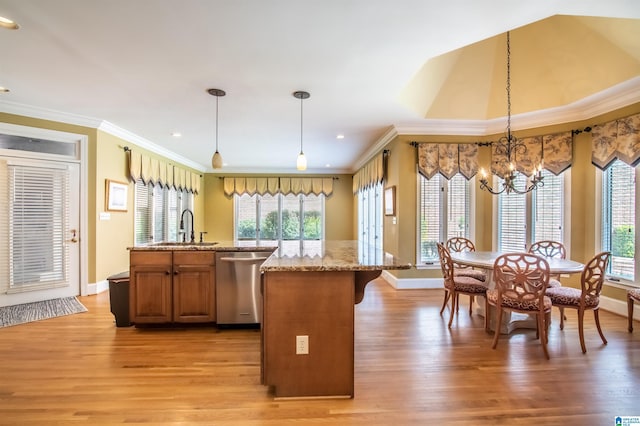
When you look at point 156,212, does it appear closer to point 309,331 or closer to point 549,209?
point 309,331

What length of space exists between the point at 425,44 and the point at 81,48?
117 inches

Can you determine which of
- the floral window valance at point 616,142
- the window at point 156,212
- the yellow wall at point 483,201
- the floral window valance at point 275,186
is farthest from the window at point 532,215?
the window at point 156,212

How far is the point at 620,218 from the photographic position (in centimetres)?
368

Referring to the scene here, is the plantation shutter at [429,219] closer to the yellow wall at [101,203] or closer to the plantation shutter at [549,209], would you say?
the plantation shutter at [549,209]

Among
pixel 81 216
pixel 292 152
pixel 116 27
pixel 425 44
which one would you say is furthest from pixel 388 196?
pixel 81 216

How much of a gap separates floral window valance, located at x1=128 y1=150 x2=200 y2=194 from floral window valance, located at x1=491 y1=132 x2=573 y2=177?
6014 millimetres

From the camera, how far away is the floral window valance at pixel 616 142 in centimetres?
342

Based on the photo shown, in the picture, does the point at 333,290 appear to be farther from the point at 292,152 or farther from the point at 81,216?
the point at 292,152

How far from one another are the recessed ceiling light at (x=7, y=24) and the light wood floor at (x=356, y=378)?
8.67 ft

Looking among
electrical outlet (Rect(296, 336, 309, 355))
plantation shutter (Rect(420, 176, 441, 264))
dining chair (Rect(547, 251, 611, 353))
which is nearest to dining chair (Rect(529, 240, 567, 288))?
dining chair (Rect(547, 251, 611, 353))

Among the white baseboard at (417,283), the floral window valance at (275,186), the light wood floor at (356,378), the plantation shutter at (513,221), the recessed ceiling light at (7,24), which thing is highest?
the recessed ceiling light at (7,24)

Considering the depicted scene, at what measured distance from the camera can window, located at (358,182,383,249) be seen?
629cm

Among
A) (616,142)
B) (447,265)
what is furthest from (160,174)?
(616,142)

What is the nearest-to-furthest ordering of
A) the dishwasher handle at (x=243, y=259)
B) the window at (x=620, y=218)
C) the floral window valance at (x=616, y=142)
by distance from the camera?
the dishwasher handle at (x=243, y=259) < the floral window valance at (x=616, y=142) < the window at (x=620, y=218)
